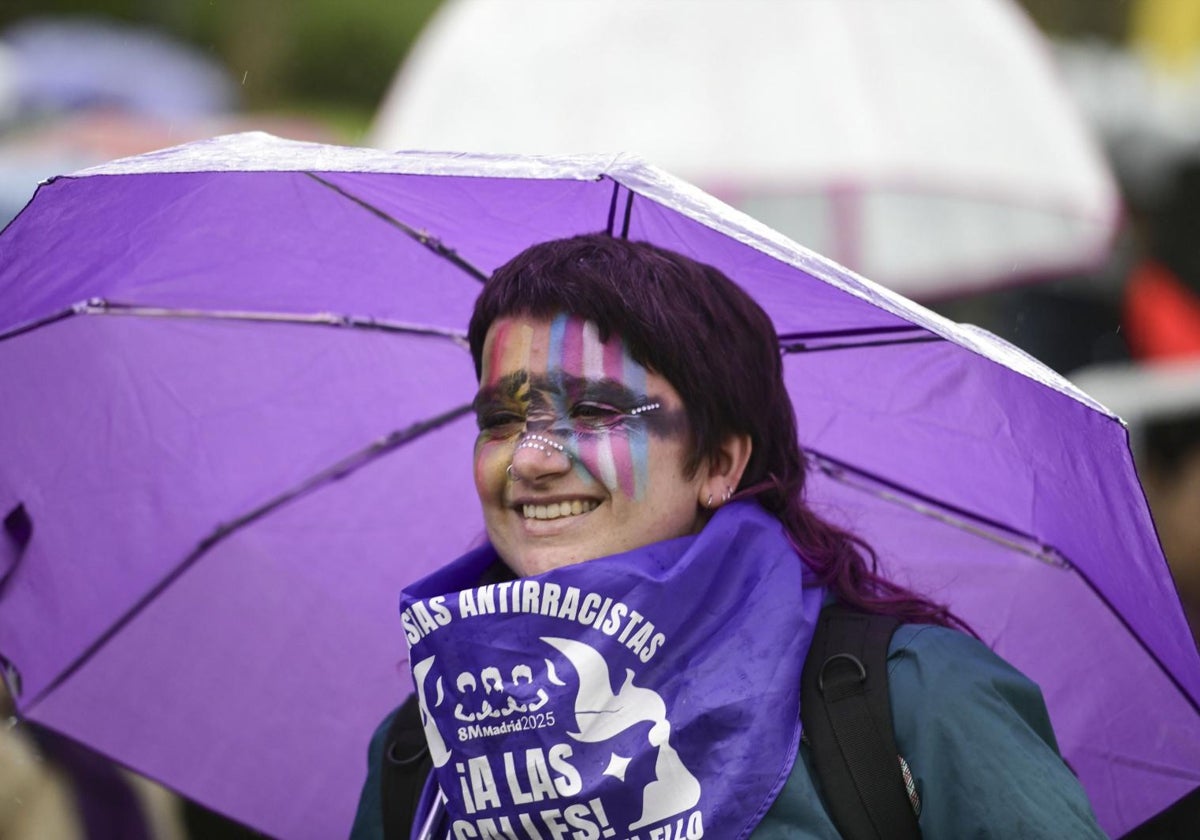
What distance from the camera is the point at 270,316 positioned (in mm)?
3678

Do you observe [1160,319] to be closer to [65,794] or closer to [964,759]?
[65,794]

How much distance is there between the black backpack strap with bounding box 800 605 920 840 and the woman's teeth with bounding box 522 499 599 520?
1.36 feet

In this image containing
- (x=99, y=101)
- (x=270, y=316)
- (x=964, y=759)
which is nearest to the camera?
(x=964, y=759)

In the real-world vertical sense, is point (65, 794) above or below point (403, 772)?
below

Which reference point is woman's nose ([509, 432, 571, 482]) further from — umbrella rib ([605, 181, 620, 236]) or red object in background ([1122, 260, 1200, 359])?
red object in background ([1122, 260, 1200, 359])

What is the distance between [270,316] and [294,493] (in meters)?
0.39

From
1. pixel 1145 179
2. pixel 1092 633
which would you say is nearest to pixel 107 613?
pixel 1092 633

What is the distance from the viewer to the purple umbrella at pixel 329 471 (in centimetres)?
316

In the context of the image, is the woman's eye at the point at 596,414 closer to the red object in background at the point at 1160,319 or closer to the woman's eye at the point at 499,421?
the woman's eye at the point at 499,421

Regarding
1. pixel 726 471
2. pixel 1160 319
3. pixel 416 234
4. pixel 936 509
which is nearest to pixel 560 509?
pixel 726 471

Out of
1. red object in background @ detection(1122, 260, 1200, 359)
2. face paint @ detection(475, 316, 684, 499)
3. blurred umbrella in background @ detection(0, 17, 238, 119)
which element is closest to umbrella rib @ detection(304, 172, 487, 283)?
face paint @ detection(475, 316, 684, 499)

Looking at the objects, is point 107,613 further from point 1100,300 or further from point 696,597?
point 1100,300

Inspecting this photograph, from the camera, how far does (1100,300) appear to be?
1055cm

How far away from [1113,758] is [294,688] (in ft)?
5.33
